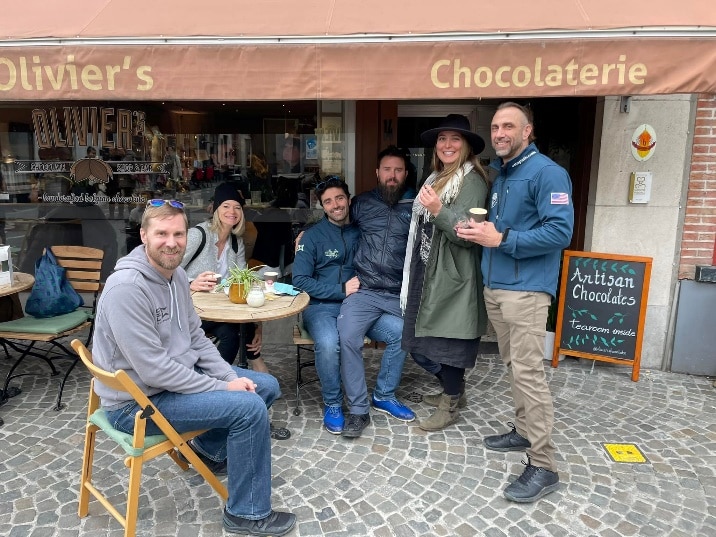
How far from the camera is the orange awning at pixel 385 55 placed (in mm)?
2896

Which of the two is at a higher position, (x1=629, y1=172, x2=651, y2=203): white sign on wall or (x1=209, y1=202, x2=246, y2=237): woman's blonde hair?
(x1=629, y1=172, x2=651, y2=203): white sign on wall

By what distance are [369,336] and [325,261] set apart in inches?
23.7

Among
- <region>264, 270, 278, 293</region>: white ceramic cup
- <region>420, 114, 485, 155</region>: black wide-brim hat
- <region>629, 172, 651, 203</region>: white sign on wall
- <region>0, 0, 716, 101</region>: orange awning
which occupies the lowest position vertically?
<region>264, 270, 278, 293</region>: white ceramic cup

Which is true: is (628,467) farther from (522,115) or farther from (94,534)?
(94,534)

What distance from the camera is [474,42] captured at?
2928 mm

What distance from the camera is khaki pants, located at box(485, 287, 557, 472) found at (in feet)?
8.98

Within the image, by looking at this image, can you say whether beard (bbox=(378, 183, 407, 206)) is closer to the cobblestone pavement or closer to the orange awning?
the orange awning


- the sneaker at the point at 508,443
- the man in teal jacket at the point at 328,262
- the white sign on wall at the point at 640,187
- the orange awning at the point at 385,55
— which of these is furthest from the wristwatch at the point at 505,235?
the white sign on wall at the point at 640,187

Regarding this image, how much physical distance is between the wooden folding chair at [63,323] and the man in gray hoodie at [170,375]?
1.59 m

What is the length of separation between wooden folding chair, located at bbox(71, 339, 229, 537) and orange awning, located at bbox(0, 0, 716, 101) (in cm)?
160

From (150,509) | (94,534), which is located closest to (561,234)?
(150,509)

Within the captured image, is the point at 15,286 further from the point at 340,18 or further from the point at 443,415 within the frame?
the point at 443,415

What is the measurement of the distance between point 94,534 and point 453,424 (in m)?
2.04

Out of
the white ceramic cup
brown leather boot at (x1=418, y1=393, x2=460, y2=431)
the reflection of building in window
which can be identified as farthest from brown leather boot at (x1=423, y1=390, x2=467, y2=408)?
the reflection of building in window
